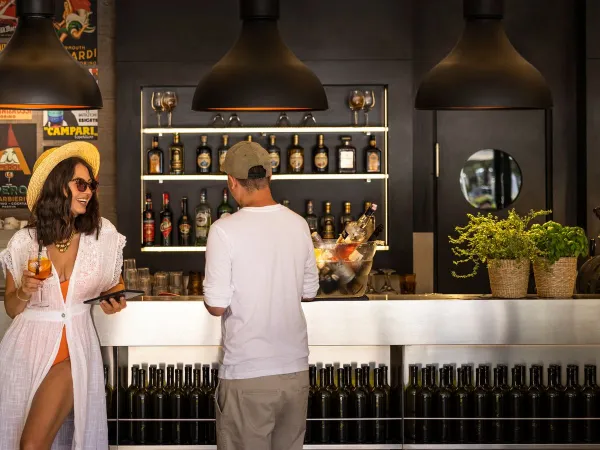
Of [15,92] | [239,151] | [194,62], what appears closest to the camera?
[239,151]

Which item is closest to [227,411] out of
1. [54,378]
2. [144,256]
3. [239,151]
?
[54,378]

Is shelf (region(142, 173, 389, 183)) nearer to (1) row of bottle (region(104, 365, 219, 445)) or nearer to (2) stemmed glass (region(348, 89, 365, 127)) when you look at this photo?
(2) stemmed glass (region(348, 89, 365, 127))

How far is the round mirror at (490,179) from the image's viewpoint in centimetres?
657

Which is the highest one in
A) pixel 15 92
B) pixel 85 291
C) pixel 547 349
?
pixel 15 92

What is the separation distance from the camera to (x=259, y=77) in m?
3.61

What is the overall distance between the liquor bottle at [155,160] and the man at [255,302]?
11.0 feet

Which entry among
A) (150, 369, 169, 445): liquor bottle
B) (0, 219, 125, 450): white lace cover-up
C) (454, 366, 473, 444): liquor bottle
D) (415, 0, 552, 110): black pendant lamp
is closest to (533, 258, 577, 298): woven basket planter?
(454, 366, 473, 444): liquor bottle

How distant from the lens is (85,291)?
318 cm

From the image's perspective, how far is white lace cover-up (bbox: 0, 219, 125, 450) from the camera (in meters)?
3.11

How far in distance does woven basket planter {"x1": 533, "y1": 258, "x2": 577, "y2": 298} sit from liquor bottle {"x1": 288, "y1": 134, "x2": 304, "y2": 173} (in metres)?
2.76

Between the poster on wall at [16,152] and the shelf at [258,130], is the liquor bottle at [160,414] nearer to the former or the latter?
the shelf at [258,130]

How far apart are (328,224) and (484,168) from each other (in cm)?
120

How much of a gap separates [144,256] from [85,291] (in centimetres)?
313

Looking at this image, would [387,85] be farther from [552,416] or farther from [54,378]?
[54,378]
